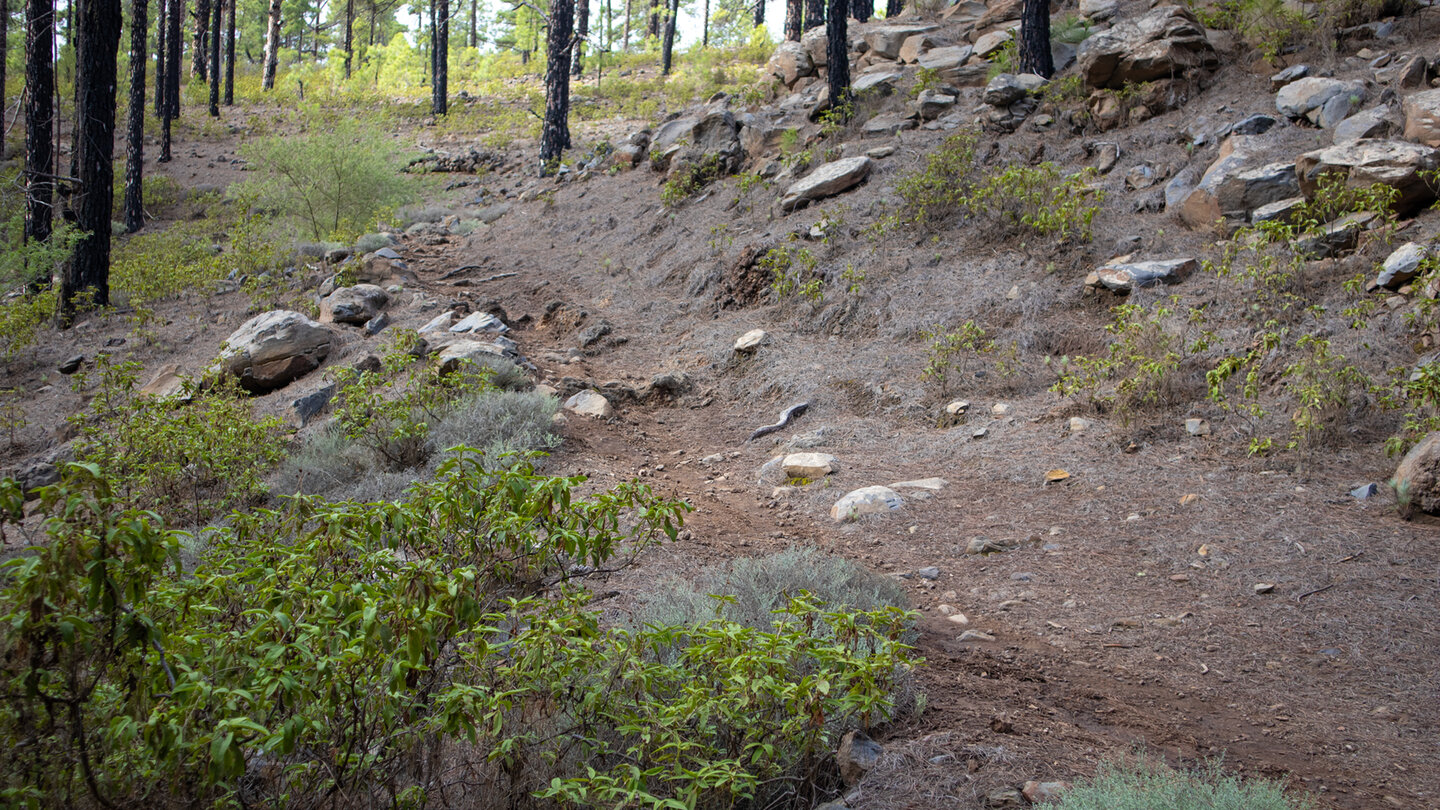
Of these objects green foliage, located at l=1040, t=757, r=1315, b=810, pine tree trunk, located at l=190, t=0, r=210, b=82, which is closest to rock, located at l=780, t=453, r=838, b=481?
green foliage, located at l=1040, t=757, r=1315, b=810

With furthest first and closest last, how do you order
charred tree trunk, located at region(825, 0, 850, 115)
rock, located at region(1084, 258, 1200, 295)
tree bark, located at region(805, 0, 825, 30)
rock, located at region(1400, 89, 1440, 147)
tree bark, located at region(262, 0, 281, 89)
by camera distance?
→ tree bark, located at region(262, 0, 281, 89) → tree bark, located at region(805, 0, 825, 30) → charred tree trunk, located at region(825, 0, 850, 115) → rock, located at region(1084, 258, 1200, 295) → rock, located at region(1400, 89, 1440, 147)

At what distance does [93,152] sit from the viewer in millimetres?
10453

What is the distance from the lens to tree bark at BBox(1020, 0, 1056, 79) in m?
11.1

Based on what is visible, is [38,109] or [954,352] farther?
[38,109]

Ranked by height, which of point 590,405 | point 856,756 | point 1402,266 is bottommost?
point 856,756

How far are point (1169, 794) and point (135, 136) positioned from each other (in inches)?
801

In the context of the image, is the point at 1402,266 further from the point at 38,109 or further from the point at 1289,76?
the point at 38,109

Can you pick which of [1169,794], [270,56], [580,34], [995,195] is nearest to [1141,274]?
[995,195]

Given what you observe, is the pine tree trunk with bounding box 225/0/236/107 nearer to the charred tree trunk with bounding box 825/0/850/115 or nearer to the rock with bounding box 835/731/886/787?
the charred tree trunk with bounding box 825/0/850/115

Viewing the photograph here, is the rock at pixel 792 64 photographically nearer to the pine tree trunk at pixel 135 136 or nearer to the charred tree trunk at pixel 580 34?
the charred tree trunk at pixel 580 34

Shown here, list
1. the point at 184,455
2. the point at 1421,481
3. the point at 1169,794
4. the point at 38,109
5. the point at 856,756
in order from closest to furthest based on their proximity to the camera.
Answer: the point at 1169,794 → the point at 856,756 → the point at 1421,481 → the point at 184,455 → the point at 38,109

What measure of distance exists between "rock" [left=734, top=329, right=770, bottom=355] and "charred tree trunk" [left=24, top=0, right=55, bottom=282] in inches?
379

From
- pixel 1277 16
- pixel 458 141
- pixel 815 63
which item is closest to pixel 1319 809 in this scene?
pixel 1277 16

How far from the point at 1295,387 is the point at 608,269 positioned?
30.1ft
